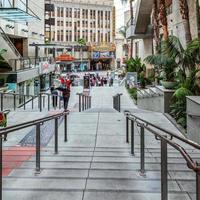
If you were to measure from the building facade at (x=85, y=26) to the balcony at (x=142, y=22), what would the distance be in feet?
211

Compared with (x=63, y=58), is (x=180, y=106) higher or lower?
lower

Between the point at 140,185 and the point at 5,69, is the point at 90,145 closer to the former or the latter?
the point at 140,185

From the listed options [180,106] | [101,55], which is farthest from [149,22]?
[101,55]

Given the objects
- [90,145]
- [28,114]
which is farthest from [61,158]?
[28,114]

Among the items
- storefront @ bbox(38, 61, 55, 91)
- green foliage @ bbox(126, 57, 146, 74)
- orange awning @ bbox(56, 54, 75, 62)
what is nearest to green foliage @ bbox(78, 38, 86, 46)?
orange awning @ bbox(56, 54, 75, 62)

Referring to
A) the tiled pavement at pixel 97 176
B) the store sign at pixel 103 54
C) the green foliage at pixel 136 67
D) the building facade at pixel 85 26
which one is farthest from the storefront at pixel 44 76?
the store sign at pixel 103 54

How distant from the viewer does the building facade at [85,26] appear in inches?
4166

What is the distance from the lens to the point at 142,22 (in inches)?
1447

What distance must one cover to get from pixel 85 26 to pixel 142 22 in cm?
7481

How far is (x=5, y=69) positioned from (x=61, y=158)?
2019cm

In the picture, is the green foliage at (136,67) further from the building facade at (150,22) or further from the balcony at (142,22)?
the balcony at (142,22)

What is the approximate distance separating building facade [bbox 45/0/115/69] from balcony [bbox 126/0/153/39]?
6428 cm

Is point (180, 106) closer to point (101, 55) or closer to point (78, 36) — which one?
point (101, 55)

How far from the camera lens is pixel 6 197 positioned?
16.1 feet
